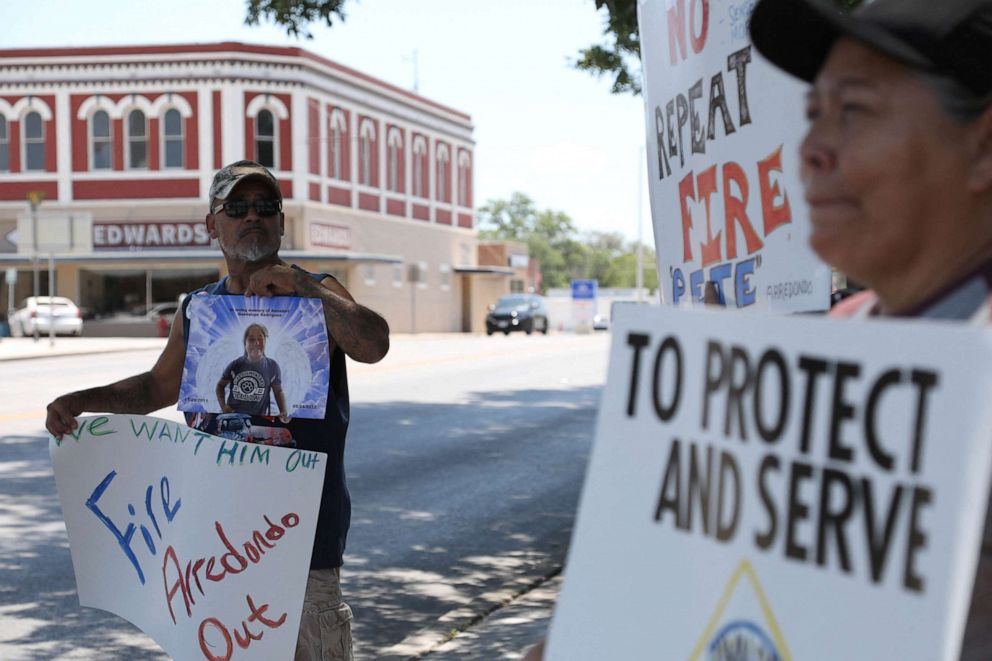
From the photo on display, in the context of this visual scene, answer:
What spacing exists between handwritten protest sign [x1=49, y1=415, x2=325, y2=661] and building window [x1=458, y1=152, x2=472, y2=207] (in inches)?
2116

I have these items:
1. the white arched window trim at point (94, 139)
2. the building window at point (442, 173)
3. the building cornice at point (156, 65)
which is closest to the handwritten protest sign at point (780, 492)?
the building cornice at point (156, 65)

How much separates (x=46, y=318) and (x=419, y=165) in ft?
56.5

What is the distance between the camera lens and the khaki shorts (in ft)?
11.8

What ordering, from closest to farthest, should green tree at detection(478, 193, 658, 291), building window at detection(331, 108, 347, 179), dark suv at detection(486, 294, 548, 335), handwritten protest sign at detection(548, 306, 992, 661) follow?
handwritten protest sign at detection(548, 306, 992, 661), building window at detection(331, 108, 347, 179), dark suv at detection(486, 294, 548, 335), green tree at detection(478, 193, 658, 291)

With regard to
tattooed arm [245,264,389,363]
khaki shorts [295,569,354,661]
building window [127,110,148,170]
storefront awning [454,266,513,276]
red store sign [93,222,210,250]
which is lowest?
khaki shorts [295,569,354,661]

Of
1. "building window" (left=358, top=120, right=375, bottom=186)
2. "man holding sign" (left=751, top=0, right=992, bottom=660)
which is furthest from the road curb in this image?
"building window" (left=358, top=120, right=375, bottom=186)

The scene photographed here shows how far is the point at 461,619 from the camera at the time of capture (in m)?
6.49

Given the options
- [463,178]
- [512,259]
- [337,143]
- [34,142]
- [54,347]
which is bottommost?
[54,347]

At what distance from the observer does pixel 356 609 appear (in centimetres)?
697

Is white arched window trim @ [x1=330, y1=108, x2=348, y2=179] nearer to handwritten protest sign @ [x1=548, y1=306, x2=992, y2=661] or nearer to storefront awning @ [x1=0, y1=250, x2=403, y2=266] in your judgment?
storefront awning @ [x1=0, y1=250, x2=403, y2=266]

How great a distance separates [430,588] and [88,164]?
39931 mm

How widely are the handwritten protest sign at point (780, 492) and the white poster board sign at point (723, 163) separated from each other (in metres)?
1.41

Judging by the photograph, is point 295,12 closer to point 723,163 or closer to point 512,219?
point 723,163

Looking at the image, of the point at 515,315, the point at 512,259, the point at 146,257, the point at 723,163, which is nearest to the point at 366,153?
the point at 515,315
